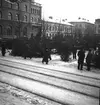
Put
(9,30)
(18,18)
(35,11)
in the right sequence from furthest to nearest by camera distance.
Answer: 1. (35,11)
2. (18,18)
3. (9,30)

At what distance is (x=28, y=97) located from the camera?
6.77 metres

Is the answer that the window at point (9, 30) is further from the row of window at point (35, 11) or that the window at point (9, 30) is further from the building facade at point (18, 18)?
the row of window at point (35, 11)

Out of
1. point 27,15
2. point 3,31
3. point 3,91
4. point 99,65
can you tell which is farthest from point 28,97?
point 27,15

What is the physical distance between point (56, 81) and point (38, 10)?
154 feet

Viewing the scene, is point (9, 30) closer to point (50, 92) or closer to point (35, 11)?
point (35, 11)

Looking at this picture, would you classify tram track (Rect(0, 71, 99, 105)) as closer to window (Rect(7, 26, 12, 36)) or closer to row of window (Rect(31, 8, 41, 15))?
window (Rect(7, 26, 12, 36))

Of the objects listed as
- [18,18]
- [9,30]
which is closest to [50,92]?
[9,30]

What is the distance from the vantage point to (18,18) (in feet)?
150

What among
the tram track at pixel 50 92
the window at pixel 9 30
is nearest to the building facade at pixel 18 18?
the window at pixel 9 30

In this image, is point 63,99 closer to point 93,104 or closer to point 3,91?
point 93,104

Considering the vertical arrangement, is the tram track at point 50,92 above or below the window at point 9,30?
below

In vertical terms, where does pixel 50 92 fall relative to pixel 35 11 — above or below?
below

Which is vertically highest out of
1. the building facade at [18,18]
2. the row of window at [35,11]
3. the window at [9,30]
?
the row of window at [35,11]

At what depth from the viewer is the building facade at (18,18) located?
4069 centimetres
